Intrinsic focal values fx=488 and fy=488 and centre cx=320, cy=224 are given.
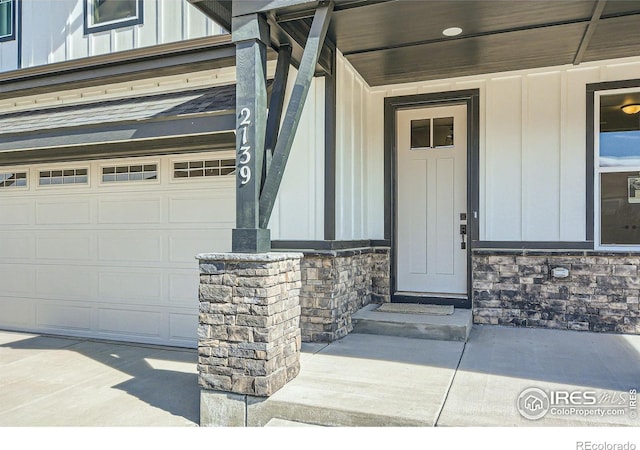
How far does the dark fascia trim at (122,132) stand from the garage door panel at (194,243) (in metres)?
1.42

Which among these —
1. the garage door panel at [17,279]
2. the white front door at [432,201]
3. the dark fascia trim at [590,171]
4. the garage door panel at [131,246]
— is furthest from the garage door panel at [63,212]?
the dark fascia trim at [590,171]

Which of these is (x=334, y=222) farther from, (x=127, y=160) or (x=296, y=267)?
(x=127, y=160)

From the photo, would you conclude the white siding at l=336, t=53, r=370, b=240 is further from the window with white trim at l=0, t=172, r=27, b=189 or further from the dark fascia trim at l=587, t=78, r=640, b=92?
the window with white trim at l=0, t=172, r=27, b=189

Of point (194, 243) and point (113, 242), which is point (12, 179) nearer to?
point (113, 242)

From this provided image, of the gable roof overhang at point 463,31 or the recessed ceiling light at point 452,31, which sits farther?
the recessed ceiling light at point 452,31

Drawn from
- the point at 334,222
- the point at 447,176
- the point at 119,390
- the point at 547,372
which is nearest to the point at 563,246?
the point at 447,176

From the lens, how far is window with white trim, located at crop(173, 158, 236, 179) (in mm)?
5816

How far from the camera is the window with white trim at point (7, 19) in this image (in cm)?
668

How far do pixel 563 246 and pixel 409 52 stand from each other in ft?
8.63

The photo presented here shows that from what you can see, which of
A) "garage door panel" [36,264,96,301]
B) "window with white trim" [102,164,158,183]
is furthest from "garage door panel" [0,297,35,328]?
"window with white trim" [102,164,158,183]

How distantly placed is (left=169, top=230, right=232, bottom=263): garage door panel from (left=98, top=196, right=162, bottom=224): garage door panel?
380mm

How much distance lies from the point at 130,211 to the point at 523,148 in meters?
4.84

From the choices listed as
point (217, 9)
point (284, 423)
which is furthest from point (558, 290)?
point (217, 9)

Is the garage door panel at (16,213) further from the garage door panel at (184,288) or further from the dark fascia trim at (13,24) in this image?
the garage door panel at (184,288)
